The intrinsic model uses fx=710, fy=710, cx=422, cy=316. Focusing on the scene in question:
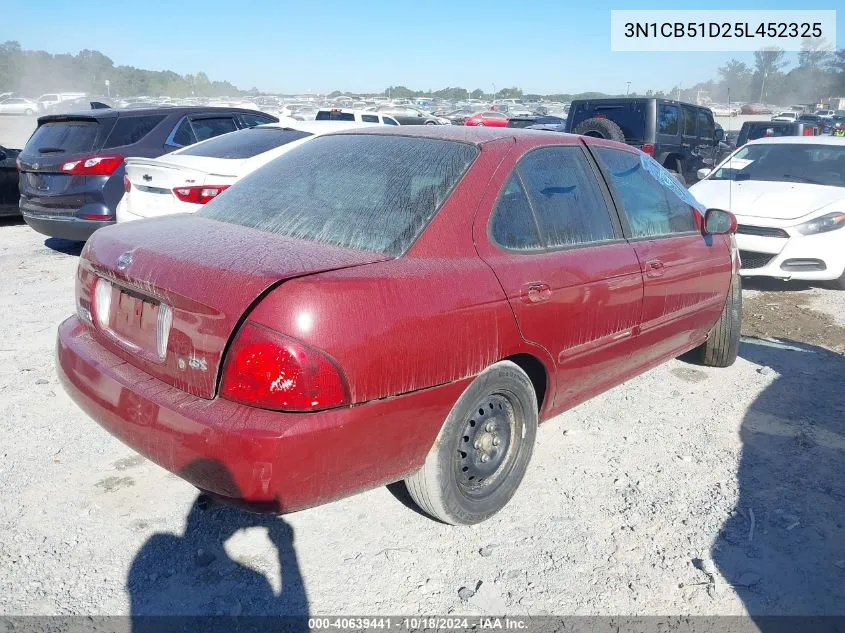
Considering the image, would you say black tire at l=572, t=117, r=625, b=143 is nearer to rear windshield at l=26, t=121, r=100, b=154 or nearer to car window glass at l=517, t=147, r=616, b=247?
rear windshield at l=26, t=121, r=100, b=154

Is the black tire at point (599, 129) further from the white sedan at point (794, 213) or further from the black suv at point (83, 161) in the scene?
the black suv at point (83, 161)

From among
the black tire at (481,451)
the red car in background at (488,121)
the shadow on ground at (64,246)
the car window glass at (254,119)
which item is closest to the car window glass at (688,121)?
the red car in background at (488,121)

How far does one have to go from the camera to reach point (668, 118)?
42.1 ft

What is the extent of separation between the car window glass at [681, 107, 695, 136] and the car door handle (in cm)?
1179

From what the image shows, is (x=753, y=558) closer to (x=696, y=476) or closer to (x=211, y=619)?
(x=696, y=476)

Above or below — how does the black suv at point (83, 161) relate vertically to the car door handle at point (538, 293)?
above

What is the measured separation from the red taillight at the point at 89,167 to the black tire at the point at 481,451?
5385 millimetres

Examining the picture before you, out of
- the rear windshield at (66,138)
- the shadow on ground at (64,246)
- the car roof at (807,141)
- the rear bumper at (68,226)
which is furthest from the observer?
the car roof at (807,141)

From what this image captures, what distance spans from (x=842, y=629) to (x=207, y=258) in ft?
8.27

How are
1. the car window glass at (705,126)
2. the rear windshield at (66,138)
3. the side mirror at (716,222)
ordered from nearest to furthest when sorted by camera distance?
1. the side mirror at (716,222)
2. the rear windshield at (66,138)
3. the car window glass at (705,126)

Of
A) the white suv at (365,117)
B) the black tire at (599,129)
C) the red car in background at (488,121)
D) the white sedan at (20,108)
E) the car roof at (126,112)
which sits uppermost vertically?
the white sedan at (20,108)

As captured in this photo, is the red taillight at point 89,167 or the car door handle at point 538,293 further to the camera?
the red taillight at point 89,167

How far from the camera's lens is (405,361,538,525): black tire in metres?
2.65

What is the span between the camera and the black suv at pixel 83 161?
6742mm
